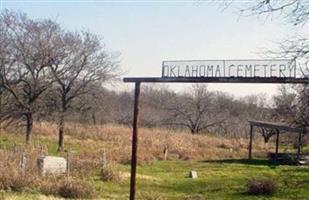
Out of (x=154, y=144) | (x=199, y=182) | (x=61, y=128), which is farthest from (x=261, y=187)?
(x=61, y=128)

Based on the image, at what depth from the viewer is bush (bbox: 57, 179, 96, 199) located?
1761 centimetres

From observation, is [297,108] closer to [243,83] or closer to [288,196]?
[243,83]

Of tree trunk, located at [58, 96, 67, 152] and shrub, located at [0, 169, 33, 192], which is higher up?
tree trunk, located at [58, 96, 67, 152]

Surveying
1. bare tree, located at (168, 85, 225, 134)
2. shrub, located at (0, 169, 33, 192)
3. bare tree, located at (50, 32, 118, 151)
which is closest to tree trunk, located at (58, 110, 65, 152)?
bare tree, located at (50, 32, 118, 151)

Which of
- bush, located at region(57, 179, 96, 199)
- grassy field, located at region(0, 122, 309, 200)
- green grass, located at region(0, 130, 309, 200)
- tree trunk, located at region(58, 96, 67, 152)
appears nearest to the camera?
bush, located at region(57, 179, 96, 199)

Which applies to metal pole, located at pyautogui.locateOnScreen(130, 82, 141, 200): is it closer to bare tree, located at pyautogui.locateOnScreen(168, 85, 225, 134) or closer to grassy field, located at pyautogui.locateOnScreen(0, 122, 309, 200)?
grassy field, located at pyautogui.locateOnScreen(0, 122, 309, 200)

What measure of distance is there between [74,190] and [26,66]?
23.5 meters

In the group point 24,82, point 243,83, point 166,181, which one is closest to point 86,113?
point 24,82

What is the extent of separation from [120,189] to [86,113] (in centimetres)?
2216

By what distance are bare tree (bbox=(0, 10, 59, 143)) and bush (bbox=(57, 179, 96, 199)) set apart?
Answer: 21.7 meters

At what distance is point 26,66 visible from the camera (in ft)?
131

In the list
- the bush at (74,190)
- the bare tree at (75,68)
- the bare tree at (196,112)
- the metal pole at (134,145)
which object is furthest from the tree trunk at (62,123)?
the bare tree at (196,112)

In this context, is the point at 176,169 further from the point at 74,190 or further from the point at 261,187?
the point at 74,190

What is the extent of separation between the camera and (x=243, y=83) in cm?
1171
